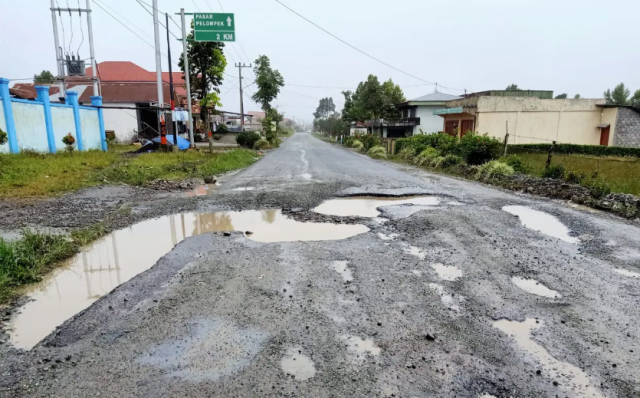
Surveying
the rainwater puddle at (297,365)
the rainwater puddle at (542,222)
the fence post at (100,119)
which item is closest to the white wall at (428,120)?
the fence post at (100,119)

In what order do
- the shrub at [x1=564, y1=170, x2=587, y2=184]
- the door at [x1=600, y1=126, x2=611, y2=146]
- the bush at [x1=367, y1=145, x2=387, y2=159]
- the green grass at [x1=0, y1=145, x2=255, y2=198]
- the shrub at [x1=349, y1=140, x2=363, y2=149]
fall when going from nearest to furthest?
1. the green grass at [x1=0, y1=145, x2=255, y2=198]
2. the shrub at [x1=564, y1=170, x2=587, y2=184]
3. the bush at [x1=367, y1=145, x2=387, y2=159]
4. the door at [x1=600, y1=126, x2=611, y2=146]
5. the shrub at [x1=349, y1=140, x2=363, y2=149]

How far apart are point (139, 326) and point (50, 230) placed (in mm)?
3855

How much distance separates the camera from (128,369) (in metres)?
2.69

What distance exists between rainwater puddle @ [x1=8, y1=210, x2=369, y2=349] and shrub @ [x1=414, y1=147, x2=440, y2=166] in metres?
11.6

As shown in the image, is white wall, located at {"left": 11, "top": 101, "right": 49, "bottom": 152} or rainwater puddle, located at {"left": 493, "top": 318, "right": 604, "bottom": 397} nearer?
rainwater puddle, located at {"left": 493, "top": 318, "right": 604, "bottom": 397}

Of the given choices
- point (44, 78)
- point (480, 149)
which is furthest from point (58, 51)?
point (44, 78)

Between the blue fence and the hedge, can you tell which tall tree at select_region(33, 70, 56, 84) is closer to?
the blue fence

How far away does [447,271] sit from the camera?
4504 millimetres

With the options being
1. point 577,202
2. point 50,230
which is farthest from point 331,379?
point 577,202

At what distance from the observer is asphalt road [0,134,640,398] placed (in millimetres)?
2570

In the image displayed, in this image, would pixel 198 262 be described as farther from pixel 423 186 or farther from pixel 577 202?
pixel 577 202

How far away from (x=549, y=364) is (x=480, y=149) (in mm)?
12541

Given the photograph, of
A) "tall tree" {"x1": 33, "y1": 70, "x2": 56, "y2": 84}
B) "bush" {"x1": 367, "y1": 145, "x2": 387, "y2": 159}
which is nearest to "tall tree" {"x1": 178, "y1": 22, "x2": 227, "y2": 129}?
"bush" {"x1": 367, "y1": 145, "x2": 387, "y2": 159}

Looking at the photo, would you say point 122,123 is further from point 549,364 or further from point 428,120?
point 549,364
